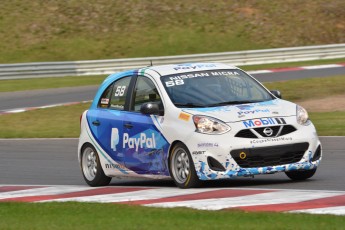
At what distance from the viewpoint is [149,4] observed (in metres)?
44.8

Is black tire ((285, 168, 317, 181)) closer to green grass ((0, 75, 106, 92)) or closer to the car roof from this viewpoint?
the car roof

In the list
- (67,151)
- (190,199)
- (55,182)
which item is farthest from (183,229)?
(67,151)

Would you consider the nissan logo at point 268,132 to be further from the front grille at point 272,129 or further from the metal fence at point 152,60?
the metal fence at point 152,60

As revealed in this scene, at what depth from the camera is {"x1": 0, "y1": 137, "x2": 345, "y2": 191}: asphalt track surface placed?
11.4m

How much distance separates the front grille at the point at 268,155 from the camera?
35.2 feet

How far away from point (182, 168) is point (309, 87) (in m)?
16.7

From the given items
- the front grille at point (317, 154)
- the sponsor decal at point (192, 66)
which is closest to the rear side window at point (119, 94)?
the sponsor decal at point (192, 66)

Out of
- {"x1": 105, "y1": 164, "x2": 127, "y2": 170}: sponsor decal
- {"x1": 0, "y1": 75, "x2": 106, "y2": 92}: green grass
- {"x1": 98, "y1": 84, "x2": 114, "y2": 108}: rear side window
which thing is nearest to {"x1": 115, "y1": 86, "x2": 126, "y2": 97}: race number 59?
{"x1": 98, "y1": 84, "x2": 114, "y2": 108}: rear side window

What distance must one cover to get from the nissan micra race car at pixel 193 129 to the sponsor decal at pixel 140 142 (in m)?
0.01

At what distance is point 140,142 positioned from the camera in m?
11.7

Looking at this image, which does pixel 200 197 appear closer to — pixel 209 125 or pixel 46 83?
pixel 209 125

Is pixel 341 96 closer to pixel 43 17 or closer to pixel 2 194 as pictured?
pixel 2 194

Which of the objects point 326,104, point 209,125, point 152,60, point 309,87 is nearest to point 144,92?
point 209,125

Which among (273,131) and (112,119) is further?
(112,119)
